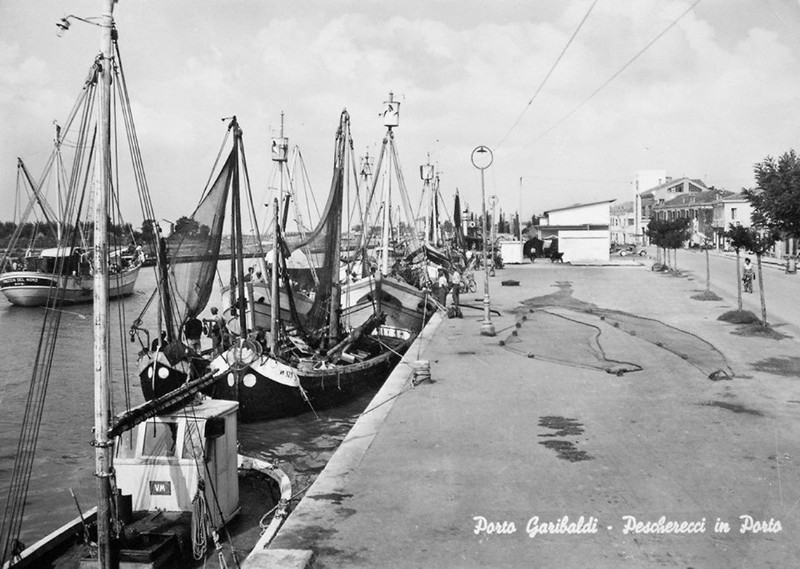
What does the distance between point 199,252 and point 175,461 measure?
24.6 feet

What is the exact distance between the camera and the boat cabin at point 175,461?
9906 mm

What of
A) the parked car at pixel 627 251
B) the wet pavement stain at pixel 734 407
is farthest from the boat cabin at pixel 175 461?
the parked car at pixel 627 251

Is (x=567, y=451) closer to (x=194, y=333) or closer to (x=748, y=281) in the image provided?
(x=194, y=333)

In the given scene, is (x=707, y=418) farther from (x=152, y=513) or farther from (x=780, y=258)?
(x=780, y=258)

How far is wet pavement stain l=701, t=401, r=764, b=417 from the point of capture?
36.9ft

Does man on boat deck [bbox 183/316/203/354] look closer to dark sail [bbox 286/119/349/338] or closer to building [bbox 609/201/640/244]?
dark sail [bbox 286/119/349/338]

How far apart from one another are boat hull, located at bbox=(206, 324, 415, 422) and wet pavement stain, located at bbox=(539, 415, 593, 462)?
8411 mm

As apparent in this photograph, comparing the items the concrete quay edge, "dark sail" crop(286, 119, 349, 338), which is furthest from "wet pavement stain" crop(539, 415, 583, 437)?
"dark sail" crop(286, 119, 349, 338)

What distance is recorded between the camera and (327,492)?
7.99m

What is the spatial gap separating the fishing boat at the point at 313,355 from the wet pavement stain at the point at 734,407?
9.74m

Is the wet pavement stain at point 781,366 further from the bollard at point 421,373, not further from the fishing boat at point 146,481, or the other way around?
the fishing boat at point 146,481

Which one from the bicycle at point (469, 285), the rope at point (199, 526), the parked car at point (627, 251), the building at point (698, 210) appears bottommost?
the rope at point (199, 526)

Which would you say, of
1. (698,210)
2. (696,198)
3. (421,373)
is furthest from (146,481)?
(696,198)

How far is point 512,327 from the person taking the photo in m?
21.8
